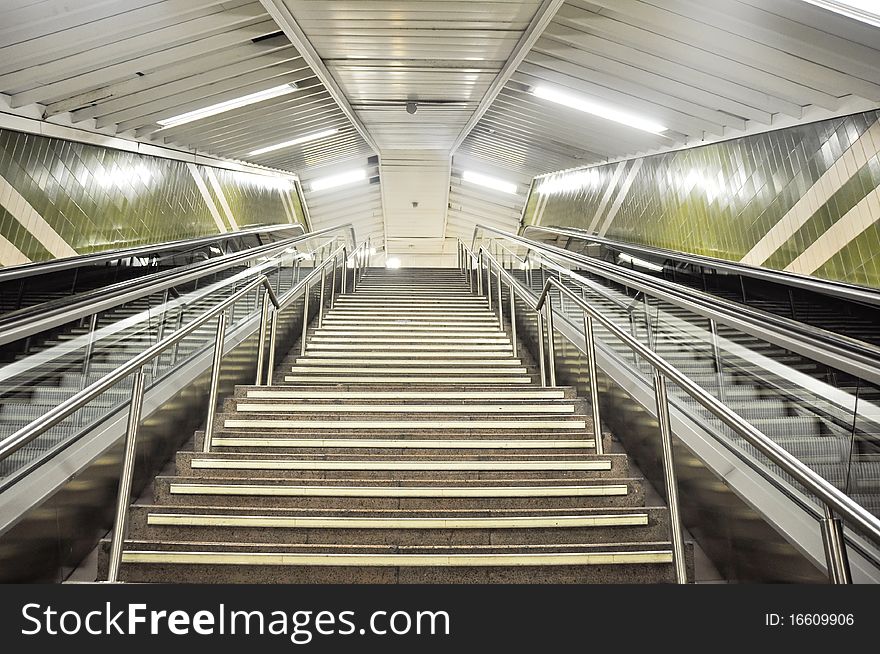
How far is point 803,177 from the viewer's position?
507 cm

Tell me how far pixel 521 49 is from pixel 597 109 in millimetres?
1420

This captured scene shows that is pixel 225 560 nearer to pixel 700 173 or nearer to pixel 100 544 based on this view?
pixel 100 544

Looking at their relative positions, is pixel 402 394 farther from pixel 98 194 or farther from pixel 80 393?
pixel 98 194

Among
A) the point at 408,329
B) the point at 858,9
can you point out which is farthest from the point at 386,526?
the point at 858,9

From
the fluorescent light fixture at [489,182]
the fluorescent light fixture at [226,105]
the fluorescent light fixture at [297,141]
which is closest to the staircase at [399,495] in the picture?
the fluorescent light fixture at [226,105]

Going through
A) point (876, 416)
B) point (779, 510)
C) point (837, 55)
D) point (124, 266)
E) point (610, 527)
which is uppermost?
point (837, 55)

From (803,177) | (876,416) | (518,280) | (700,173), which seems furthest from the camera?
(700,173)

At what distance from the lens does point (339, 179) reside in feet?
47.2

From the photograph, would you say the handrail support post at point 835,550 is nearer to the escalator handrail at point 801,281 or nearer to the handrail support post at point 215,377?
the escalator handrail at point 801,281

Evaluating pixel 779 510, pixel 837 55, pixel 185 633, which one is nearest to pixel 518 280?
pixel 837 55

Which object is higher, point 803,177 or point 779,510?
point 803,177

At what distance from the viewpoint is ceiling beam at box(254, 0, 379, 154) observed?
567 centimetres

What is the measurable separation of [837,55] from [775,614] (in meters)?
4.52

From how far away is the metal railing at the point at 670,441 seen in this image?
1.23 metres
